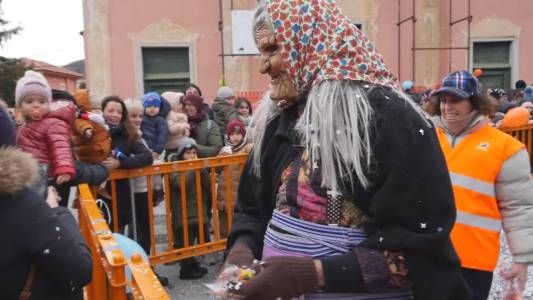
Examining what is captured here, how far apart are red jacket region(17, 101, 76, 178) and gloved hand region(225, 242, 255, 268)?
94.2 inches

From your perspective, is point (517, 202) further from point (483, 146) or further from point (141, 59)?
point (141, 59)

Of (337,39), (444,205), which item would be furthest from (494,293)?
(337,39)

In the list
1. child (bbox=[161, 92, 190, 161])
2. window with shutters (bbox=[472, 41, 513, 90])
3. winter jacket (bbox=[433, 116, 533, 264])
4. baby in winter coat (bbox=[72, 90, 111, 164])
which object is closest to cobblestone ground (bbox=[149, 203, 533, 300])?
child (bbox=[161, 92, 190, 161])

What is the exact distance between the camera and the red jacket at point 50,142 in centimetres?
352

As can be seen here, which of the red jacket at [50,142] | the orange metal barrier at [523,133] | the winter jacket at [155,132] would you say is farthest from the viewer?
the orange metal barrier at [523,133]

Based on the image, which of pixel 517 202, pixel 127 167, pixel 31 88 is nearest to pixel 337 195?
pixel 517 202

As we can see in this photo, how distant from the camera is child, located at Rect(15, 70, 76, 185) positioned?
11.6 feet

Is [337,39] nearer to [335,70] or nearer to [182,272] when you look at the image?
[335,70]

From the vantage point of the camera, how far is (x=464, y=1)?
13.5 meters

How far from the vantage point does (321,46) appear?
4.54 feet

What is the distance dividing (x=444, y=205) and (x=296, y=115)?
1.77 ft

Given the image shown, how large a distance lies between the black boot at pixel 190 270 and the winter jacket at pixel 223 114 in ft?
8.56

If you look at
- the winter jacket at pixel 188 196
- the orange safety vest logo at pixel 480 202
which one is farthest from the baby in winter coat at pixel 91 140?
the orange safety vest logo at pixel 480 202

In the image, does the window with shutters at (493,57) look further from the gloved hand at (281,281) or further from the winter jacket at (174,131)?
the gloved hand at (281,281)
